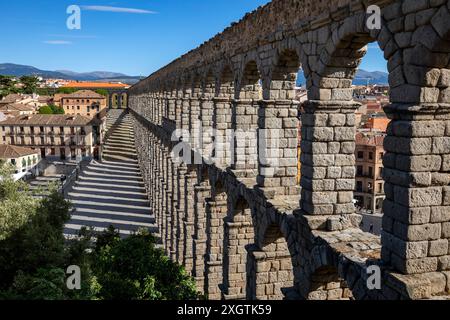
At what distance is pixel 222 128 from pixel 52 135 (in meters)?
55.2

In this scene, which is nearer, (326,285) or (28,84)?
(326,285)

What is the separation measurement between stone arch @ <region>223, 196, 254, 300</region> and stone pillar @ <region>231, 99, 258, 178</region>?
1123 mm

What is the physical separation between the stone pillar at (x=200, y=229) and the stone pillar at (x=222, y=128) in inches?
101

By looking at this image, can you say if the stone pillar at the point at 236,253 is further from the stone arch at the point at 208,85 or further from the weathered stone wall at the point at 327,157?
the stone arch at the point at 208,85

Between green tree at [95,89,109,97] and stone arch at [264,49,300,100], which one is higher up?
green tree at [95,89,109,97]

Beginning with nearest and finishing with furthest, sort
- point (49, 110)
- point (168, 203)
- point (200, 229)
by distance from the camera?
1. point (200, 229)
2. point (168, 203)
3. point (49, 110)

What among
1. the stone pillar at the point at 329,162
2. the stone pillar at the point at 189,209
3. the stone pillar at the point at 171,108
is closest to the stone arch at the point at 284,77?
the stone pillar at the point at 329,162

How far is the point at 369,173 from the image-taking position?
43375 mm

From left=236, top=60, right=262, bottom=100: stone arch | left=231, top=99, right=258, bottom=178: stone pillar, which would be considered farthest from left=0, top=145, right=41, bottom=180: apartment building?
left=236, top=60, right=262, bottom=100: stone arch

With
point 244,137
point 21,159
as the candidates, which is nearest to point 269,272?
point 244,137

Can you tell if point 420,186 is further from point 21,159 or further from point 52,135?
point 52,135

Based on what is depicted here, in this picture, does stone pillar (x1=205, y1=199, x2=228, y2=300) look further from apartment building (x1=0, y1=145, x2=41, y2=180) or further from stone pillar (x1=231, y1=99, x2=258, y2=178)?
apartment building (x1=0, y1=145, x2=41, y2=180)

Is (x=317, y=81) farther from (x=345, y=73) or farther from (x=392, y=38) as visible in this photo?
(x=392, y=38)

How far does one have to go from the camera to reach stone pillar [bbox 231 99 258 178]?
15.3 meters
